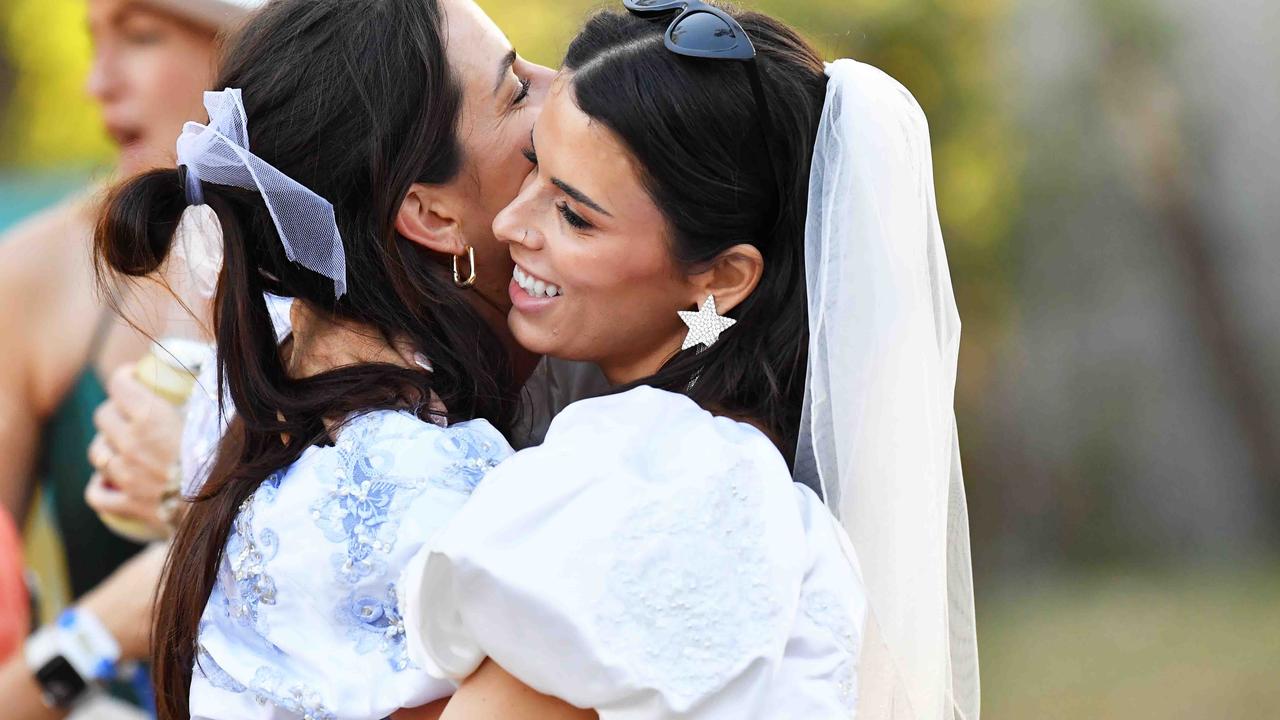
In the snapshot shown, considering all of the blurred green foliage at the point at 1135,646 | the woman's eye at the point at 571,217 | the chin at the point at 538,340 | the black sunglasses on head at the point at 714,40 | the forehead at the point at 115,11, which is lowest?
the blurred green foliage at the point at 1135,646

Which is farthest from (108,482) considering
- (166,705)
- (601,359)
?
(601,359)

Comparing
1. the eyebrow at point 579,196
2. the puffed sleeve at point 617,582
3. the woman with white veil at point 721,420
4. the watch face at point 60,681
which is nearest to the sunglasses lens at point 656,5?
the woman with white veil at point 721,420

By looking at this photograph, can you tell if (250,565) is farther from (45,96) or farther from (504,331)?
(45,96)

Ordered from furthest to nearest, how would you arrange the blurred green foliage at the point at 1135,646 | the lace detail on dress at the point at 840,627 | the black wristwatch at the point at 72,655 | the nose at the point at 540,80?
1. the blurred green foliage at the point at 1135,646
2. the black wristwatch at the point at 72,655
3. the nose at the point at 540,80
4. the lace detail on dress at the point at 840,627

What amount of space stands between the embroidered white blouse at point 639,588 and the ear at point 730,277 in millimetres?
355

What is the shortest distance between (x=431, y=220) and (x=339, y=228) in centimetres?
16

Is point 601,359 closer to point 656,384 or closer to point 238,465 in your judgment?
point 656,384

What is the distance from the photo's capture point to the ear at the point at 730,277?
5.96 ft

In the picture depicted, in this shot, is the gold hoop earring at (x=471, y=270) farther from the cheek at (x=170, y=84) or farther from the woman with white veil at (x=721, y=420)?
the cheek at (x=170, y=84)

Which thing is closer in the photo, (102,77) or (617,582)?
(617,582)

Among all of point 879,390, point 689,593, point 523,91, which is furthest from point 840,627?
point 523,91

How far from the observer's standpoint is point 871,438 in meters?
1.72

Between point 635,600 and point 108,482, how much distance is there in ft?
8.01

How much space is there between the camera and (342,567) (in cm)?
167
